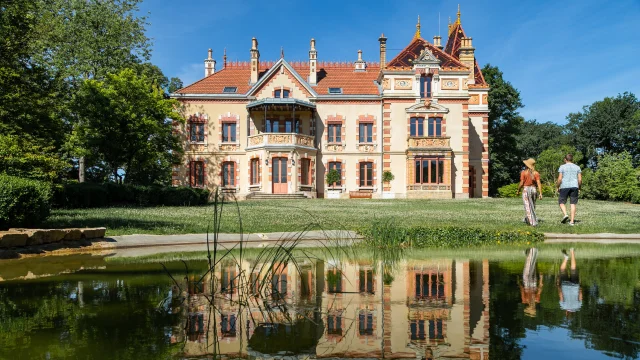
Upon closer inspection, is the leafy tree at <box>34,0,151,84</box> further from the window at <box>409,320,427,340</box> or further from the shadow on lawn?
the window at <box>409,320,427,340</box>

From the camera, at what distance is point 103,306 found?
15.2 ft

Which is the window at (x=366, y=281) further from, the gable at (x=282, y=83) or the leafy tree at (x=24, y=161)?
the gable at (x=282, y=83)

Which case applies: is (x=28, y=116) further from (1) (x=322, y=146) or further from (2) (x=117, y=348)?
(1) (x=322, y=146)

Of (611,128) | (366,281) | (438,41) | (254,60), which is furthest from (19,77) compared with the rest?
(611,128)

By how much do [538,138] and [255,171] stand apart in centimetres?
5087

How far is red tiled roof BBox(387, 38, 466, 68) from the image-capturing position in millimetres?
36000

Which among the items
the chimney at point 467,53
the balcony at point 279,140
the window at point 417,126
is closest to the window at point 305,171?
the balcony at point 279,140

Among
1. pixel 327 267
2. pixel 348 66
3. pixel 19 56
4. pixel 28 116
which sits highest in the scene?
pixel 348 66

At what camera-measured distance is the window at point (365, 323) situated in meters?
3.70

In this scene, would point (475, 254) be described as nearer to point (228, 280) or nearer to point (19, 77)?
point (228, 280)

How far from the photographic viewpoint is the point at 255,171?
3653 cm

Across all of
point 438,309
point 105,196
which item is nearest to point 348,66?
point 105,196

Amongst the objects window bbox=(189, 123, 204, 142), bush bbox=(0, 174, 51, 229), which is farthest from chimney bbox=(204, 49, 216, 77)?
bush bbox=(0, 174, 51, 229)

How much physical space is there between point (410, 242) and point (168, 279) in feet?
18.8
